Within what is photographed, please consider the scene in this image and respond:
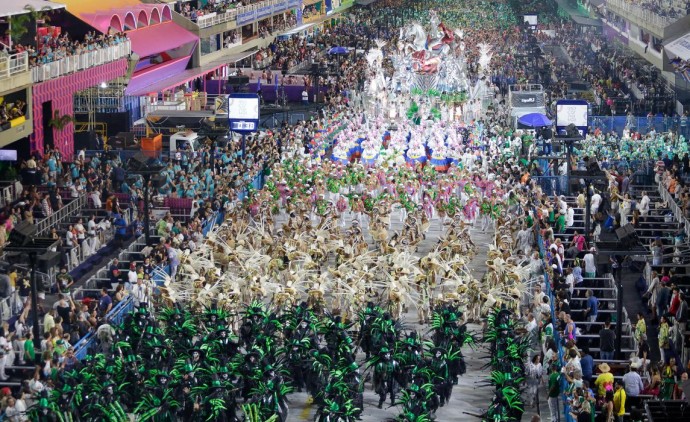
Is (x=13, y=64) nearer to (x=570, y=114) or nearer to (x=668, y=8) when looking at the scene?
(x=570, y=114)

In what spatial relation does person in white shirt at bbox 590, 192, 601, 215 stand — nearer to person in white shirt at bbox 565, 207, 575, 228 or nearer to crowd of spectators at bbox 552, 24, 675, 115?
person in white shirt at bbox 565, 207, 575, 228

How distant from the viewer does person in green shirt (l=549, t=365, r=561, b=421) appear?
25.6 meters

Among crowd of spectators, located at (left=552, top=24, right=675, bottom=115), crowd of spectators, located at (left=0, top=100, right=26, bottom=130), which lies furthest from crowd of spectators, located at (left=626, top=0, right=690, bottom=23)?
crowd of spectators, located at (left=0, top=100, right=26, bottom=130)

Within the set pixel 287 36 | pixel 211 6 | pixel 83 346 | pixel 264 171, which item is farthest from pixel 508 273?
pixel 287 36

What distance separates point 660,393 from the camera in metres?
25.6

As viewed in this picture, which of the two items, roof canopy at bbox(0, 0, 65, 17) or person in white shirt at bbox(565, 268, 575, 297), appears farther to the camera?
roof canopy at bbox(0, 0, 65, 17)

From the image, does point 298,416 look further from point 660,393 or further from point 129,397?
point 660,393

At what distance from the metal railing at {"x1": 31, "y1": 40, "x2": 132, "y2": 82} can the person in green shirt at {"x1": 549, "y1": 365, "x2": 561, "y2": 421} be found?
2347 cm

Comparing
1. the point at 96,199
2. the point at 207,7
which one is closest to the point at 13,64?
the point at 96,199

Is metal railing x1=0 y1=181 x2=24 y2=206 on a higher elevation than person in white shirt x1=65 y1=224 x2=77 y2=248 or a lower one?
higher

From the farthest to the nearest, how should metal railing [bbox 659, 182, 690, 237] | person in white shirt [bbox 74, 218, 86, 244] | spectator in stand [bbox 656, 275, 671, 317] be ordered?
metal railing [bbox 659, 182, 690, 237]
person in white shirt [bbox 74, 218, 86, 244]
spectator in stand [bbox 656, 275, 671, 317]

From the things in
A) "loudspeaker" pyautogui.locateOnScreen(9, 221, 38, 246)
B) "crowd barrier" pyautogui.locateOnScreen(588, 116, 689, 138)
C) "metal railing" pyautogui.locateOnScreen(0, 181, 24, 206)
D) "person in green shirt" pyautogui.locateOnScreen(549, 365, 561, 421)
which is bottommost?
"person in green shirt" pyautogui.locateOnScreen(549, 365, 561, 421)

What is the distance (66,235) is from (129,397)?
462 inches

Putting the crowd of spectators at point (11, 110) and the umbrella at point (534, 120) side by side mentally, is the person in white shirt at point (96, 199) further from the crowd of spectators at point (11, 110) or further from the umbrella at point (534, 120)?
the umbrella at point (534, 120)
